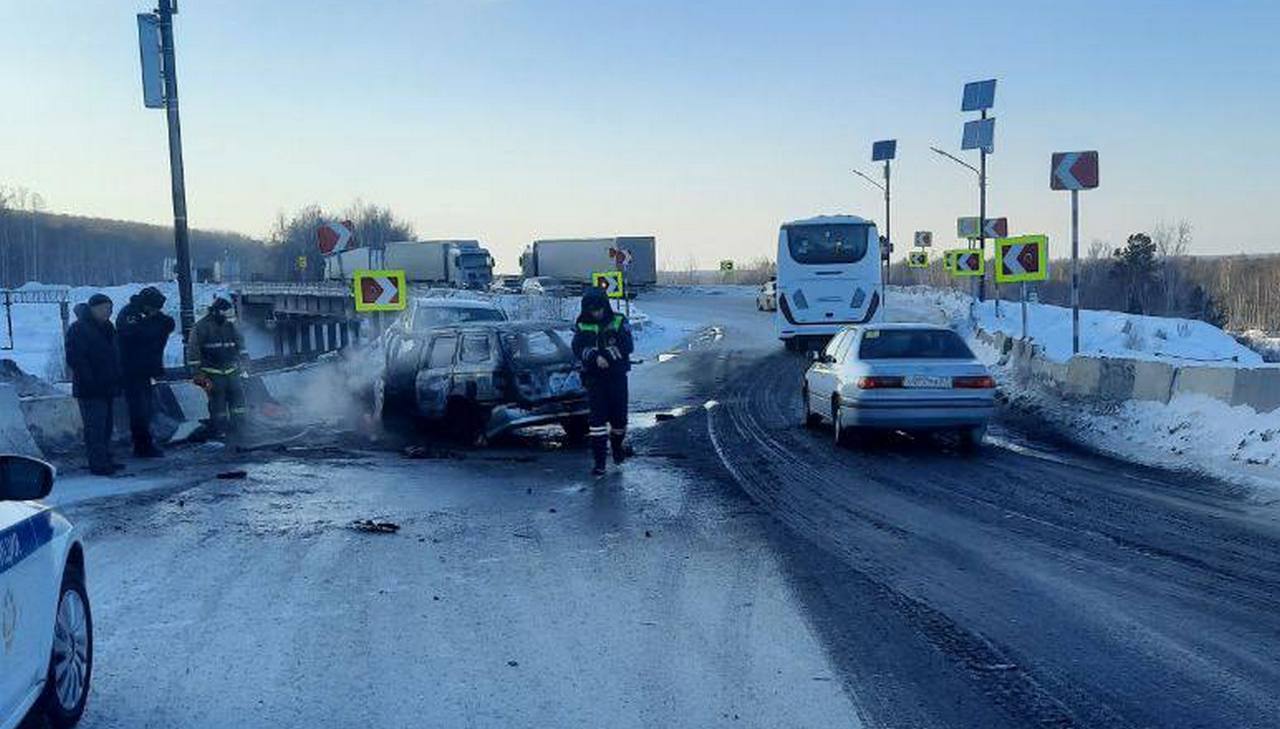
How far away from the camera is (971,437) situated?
13719 millimetres

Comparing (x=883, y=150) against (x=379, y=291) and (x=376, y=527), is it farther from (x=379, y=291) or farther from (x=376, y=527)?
(x=376, y=527)

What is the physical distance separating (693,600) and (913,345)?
322 inches

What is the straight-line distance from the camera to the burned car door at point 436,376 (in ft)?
48.9

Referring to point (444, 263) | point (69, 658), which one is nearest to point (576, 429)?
point (69, 658)

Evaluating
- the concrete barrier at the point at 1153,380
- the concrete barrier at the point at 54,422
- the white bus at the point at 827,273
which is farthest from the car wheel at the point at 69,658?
the white bus at the point at 827,273

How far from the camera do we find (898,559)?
7719 millimetres

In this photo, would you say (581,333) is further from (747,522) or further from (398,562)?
(398,562)

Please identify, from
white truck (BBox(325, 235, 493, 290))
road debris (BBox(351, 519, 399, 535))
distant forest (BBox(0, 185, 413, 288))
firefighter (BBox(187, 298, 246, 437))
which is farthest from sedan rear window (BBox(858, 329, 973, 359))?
distant forest (BBox(0, 185, 413, 288))

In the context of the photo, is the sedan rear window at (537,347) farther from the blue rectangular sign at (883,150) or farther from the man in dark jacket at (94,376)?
the blue rectangular sign at (883,150)

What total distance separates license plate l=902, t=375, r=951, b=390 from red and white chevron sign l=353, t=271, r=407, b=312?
8303mm

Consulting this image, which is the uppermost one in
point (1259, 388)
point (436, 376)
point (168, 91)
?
point (168, 91)

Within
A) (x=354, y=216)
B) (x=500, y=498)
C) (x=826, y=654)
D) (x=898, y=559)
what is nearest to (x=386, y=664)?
(x=826, y=654)

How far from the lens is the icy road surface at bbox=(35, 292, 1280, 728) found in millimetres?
5031

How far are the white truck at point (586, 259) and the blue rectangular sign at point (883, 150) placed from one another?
29.9m
